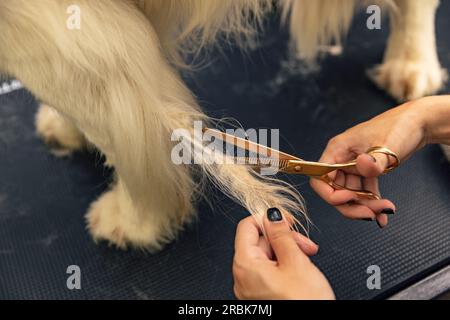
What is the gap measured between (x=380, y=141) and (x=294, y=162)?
125 mm

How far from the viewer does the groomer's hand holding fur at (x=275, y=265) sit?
20.9 inches

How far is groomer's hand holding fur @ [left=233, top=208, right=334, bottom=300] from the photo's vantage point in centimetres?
53

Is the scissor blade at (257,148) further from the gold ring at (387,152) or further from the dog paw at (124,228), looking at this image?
the dog paw at (124,228)

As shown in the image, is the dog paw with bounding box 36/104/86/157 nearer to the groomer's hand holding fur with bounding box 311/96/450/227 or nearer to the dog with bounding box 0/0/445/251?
the dog with bounding box 0/0/445/251

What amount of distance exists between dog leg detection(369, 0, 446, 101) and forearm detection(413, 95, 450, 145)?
0.99ft

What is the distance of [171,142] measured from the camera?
71 centimetres

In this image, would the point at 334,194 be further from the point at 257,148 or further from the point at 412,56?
the point at 412,56

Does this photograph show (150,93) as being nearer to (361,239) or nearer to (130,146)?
(130,146)

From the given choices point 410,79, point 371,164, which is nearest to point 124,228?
point 371,164

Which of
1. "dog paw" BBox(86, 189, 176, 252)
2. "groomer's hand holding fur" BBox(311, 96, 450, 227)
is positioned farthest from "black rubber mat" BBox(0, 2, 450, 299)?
"groomer's hand holding fur" BBox(311, 96, 450, 227)

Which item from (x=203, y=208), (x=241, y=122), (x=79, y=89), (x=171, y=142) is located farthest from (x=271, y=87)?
(x=79, y=89)

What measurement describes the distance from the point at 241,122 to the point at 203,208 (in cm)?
20

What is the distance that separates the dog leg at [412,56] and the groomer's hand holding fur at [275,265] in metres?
0.55

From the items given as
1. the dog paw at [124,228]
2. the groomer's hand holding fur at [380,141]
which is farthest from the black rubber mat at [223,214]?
the groomer's hand holding fur at [380,141]
